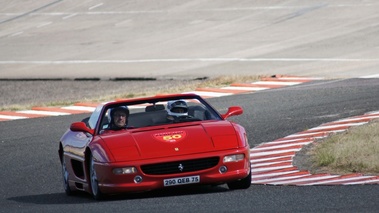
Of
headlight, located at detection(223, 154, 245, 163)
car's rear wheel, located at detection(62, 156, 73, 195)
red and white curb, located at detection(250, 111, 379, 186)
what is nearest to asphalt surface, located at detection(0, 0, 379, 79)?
red and white curb, located at detection(250, 111, 379, 186)

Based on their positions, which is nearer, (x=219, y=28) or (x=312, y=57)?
(x=312, y=57)

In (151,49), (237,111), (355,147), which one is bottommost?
(151,49)

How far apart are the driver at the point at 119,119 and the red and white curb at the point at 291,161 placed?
1660 mm

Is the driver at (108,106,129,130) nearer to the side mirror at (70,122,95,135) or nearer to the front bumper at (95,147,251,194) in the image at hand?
the side mirror at (70,122,95,135)

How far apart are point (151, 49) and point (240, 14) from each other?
17.3ft

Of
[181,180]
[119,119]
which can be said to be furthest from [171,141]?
[119,119]

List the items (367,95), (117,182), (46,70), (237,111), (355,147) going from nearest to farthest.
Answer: (117,182)
(237,111)
(355,147)
(367,95)
(46,70)

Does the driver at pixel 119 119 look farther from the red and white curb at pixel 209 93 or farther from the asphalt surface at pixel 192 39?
the asphalt surface at pixel 192 39

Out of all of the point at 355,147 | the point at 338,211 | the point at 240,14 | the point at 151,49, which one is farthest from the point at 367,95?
the point at 240,14

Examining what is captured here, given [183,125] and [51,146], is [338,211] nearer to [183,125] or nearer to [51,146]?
[183,125]

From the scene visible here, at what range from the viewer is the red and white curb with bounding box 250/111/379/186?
13.2 metres

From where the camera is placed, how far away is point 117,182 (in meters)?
12.7

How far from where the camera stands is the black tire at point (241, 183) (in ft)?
42.9

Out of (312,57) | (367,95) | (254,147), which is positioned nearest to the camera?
(254,147)
